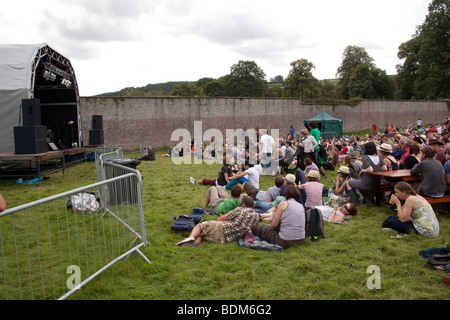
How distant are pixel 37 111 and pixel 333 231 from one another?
36.3 feet

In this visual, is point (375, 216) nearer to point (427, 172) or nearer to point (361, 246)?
point (427, 172)

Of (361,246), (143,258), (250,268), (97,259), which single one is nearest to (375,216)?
(361,246)

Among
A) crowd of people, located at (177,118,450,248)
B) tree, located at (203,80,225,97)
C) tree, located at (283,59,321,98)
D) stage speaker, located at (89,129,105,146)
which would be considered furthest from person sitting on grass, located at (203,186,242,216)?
tree, located at (203,80,225,97)

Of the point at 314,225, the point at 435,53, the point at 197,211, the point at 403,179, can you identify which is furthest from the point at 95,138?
the point at 435,53

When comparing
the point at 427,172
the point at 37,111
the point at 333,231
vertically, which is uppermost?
the point at 37,111

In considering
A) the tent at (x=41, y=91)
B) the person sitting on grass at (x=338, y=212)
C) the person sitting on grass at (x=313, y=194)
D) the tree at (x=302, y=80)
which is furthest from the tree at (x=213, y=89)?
the person sitting on grass at (x=338, y=212)

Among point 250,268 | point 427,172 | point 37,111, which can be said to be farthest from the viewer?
point 37,111

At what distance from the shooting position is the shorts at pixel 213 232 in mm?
5336

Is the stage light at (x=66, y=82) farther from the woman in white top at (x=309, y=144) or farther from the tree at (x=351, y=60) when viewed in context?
the tree at (x=351, y=60)

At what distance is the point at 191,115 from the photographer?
88.0 ft

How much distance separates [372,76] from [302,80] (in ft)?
41.1

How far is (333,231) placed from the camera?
5.93 metres

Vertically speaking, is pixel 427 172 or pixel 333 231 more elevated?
pixel 427 172
